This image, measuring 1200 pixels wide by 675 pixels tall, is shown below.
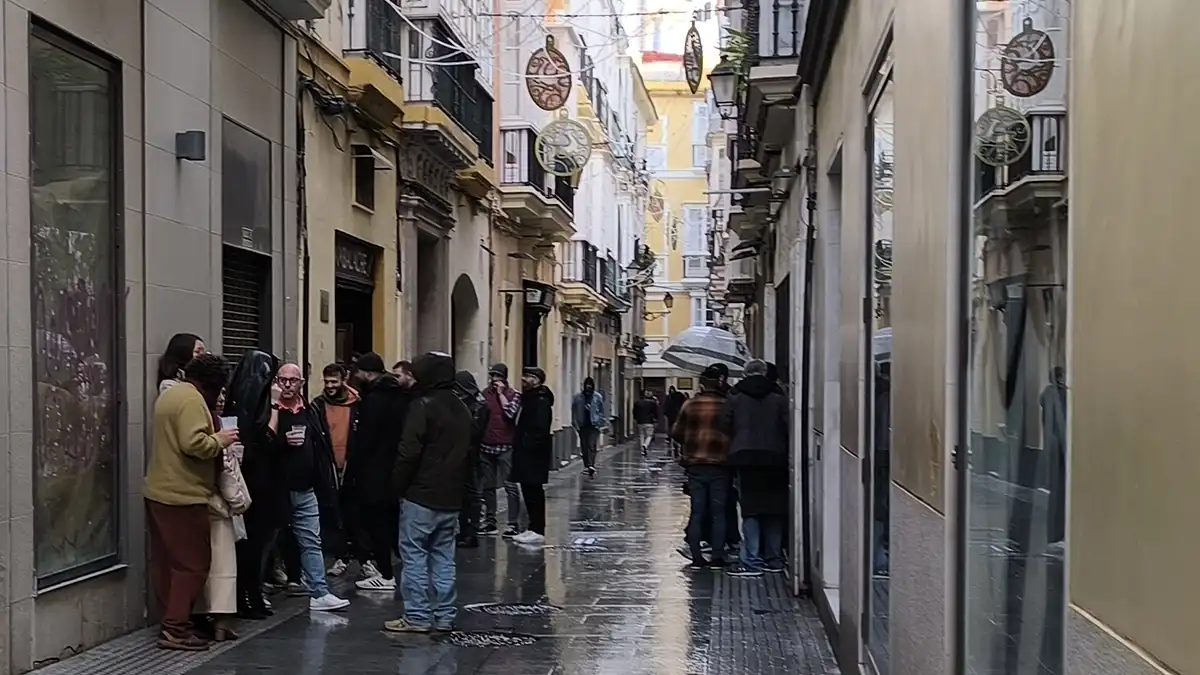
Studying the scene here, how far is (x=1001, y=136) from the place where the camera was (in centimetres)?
407

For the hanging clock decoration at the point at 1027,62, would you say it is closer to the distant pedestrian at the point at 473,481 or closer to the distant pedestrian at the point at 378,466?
the distant pedestrian at the point at 378,466

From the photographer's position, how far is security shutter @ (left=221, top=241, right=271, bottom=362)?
12148 millimetres

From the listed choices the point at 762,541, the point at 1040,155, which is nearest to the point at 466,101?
the point at 762,541

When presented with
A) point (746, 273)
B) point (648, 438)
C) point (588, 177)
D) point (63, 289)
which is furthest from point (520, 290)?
point (63, 289)

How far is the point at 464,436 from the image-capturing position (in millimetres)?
9852

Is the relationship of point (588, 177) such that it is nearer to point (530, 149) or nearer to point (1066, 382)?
point (530, 149)

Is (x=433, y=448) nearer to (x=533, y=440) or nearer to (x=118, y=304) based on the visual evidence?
(x=118, y=304)

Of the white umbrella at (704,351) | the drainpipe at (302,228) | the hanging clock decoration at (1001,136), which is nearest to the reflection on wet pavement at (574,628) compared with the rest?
the drainpipe at (302,228)

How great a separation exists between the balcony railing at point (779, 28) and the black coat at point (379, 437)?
5.45 metres

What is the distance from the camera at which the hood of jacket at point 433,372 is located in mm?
9805

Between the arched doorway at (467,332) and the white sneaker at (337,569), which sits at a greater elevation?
the arched doorway at (467,332)

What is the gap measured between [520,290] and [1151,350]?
2675cm

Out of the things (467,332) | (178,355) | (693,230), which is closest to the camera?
(178,355)

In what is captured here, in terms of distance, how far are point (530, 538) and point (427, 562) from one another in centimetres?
587
